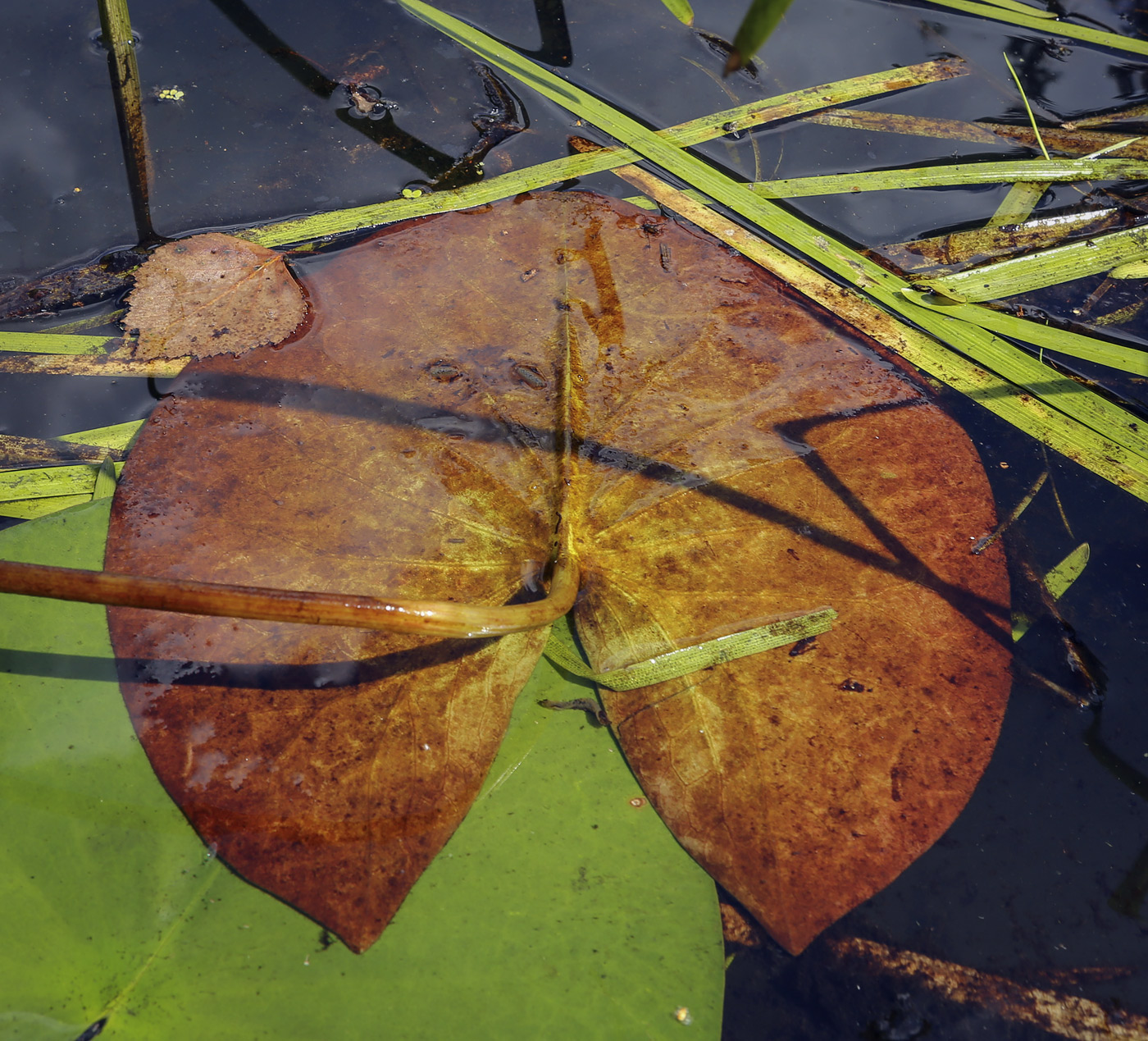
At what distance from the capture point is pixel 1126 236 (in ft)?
8.47

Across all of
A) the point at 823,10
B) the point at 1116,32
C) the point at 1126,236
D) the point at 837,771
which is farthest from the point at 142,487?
the point at 1116,32

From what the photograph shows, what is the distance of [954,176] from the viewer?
2793mm

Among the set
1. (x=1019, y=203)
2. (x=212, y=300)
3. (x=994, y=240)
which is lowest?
(x=212, y=300)

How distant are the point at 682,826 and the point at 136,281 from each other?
220 centimetres

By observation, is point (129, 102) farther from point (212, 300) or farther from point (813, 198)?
point (813, 198)

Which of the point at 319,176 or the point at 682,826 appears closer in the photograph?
the point at 682,826

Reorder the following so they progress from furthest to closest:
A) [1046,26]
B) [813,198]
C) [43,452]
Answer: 1. [1046,26]
2. [813,198]
3. [43,452]

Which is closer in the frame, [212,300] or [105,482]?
[105,482]

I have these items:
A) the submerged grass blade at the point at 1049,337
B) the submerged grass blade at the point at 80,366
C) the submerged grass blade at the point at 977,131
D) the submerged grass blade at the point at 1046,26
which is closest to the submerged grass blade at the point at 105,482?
the submerged grass blade at the point at 80,366

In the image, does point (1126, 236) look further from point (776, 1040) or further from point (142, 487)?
point (142, 487)

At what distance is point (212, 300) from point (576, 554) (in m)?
1.39

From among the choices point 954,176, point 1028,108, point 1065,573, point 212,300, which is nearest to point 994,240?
point 954,176

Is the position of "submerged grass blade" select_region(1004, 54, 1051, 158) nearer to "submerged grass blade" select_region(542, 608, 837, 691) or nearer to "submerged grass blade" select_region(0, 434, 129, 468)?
"submerged grass blade" select_region(542, 608, 837, 691)

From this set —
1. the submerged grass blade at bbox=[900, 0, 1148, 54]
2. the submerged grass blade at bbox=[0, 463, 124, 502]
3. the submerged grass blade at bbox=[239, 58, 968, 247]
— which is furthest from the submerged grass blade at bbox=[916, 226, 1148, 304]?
the submerged grass blade at bbox=[0, 463, 124, 502]
